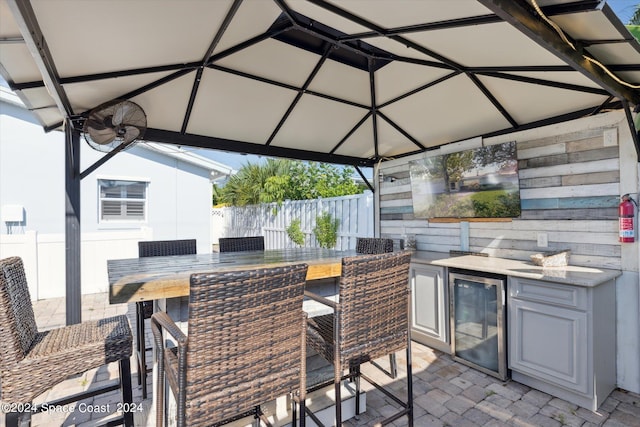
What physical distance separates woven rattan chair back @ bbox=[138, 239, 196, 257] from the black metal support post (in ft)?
1.91

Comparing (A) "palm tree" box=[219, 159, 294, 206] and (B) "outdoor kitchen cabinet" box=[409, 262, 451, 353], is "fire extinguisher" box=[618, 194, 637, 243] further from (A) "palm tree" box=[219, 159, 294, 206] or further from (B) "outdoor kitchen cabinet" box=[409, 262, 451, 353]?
Result: (A) "palm tree" box=[219, 159, 294, 206]

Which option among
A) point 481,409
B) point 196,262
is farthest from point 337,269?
point 481,409

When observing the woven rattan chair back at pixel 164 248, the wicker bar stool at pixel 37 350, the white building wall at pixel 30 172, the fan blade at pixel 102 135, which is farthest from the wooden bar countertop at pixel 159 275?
the white building wall at pixel 30 172

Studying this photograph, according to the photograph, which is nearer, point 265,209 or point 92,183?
point 92,183

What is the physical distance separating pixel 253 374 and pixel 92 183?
721 centimetres

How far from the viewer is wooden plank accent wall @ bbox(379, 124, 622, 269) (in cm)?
270

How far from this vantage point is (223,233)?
38.9 ft

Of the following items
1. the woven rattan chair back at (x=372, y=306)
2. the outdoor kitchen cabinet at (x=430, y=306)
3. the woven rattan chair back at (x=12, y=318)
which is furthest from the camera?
the outdoor kitchen cabinet at (x=430, y=306)

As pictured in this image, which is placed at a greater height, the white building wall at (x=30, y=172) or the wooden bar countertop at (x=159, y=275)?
the white building wall at (x=30, y=172)

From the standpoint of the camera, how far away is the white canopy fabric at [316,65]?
1.69 m

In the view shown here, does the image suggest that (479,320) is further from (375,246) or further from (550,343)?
(375,246)

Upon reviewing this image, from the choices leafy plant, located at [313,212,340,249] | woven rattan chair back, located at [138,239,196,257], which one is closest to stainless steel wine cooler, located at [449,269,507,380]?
woven rattan chair back, located at [138,239,196,257]

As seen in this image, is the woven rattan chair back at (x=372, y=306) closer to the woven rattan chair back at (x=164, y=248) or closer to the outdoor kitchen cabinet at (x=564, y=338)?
the outdoor kitchen cabinet at (x=564, y=338)

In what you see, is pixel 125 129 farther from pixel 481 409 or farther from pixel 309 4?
pixel 481 409
